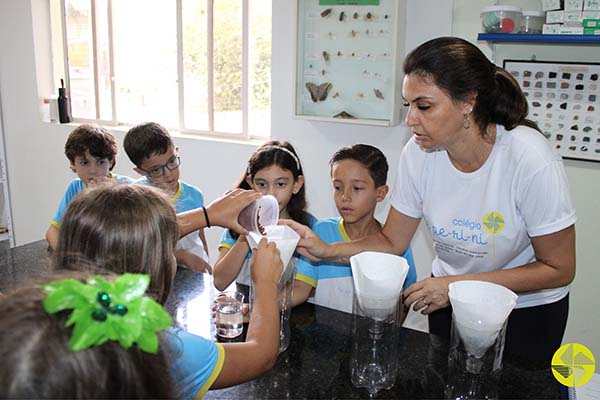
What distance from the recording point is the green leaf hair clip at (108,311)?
1.98 ft

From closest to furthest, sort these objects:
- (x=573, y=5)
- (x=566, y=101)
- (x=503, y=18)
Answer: (x=573, y=5) < (x=503, y=18) < (x=566, y=101)

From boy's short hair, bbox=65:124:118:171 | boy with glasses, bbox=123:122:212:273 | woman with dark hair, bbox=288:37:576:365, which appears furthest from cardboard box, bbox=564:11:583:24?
boy's short hair, bbox=65:124:118:171

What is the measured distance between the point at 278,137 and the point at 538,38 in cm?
147

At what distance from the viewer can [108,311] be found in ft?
2.02

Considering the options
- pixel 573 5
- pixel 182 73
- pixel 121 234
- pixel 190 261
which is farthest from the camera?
pixel 182 73

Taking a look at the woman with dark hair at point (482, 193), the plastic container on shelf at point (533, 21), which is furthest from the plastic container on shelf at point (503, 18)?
the woman with dark hair at point (482, 193)

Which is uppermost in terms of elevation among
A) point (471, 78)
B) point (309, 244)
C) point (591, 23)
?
point (591, 23)

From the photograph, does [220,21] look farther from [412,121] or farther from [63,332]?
[63,332]

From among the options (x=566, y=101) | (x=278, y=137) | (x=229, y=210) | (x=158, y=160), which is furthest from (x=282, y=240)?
(x=278, y=137)

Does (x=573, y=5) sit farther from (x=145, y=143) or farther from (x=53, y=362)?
(x=53, y=362)

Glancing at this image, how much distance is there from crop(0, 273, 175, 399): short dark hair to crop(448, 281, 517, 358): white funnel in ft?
2.07

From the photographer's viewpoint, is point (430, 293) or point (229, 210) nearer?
point (430, 293)

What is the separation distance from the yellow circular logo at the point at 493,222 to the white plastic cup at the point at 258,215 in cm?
56

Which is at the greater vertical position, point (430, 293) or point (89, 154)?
point (89, 154)
